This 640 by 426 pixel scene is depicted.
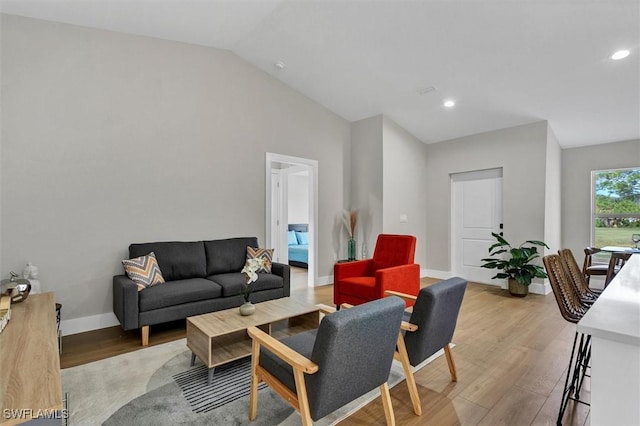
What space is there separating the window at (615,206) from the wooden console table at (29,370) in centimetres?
728

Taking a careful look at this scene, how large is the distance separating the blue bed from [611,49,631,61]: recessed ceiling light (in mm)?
5505

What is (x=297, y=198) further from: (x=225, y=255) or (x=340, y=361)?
(x=340, y=361)

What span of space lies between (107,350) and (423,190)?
216 inches

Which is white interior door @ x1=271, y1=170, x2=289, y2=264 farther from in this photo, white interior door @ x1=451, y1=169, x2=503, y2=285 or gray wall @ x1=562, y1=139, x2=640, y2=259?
gray wall @ x1=562, y1=139, x2=640, y2=259

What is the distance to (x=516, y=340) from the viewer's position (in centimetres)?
310

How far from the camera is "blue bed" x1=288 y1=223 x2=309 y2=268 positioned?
7.14m

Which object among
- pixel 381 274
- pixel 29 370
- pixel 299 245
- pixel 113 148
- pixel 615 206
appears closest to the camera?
pixel 29 370

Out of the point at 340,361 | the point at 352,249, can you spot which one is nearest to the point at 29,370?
the point at 340,361

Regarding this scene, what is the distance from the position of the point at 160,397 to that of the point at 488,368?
246cm

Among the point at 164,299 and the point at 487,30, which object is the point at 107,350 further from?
the point at 487,30

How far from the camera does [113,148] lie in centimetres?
353

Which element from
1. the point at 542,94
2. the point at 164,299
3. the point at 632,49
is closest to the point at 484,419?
the point at 164,299

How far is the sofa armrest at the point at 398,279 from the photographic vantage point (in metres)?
3.40

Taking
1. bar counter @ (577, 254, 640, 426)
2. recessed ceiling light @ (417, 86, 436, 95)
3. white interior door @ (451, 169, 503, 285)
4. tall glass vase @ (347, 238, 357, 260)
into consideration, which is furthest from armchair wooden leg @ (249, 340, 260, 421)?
white interior door @ (451, 169, 503, 285)
